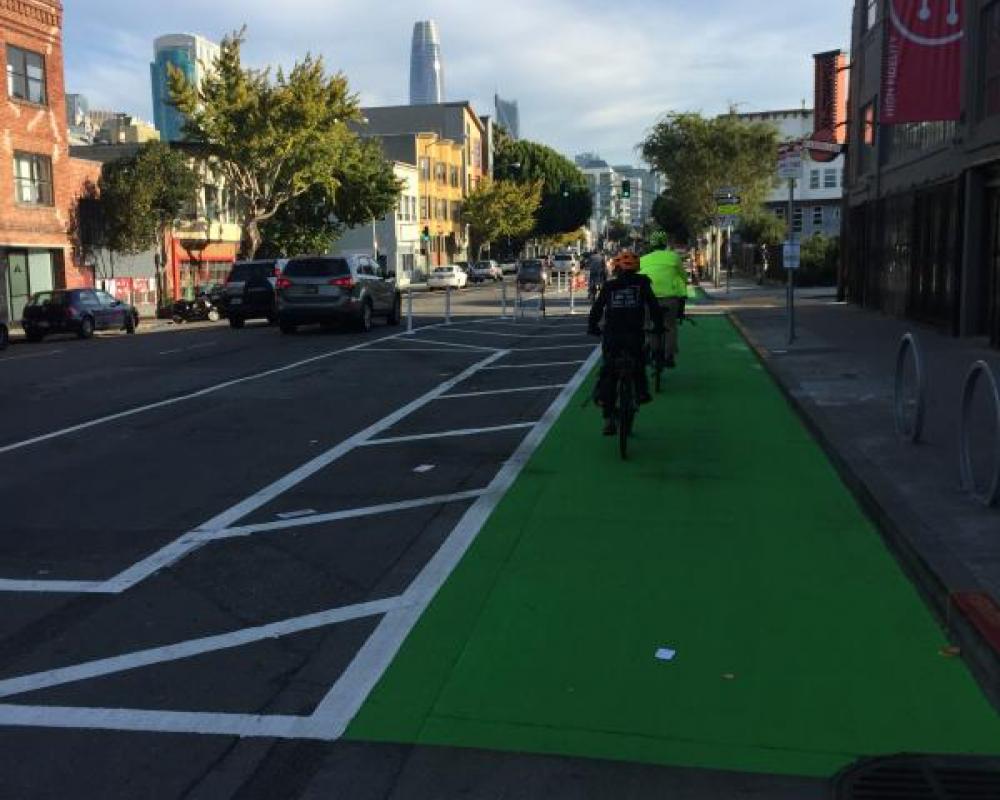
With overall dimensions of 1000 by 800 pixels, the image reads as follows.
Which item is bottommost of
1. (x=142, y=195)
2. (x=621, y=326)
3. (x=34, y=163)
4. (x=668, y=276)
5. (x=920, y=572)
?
(x=920, y=572)

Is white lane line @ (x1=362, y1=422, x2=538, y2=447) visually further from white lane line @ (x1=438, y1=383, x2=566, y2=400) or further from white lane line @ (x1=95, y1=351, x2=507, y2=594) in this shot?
white lane line @ (x1=438, y1=383, x2=566, y2=400)

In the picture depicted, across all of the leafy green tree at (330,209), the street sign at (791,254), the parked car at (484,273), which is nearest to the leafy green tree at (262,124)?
the leafy green tree at (330,209)

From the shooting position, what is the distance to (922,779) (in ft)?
11.8

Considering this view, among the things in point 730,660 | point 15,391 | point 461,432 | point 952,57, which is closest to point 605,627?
point 730,660

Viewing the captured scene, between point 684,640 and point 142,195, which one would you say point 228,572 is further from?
point 142,195

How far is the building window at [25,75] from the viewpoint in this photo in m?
34.2

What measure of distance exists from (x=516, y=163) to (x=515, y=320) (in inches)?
2939

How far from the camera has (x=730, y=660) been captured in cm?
465

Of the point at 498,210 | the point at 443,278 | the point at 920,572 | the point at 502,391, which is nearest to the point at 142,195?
the point at 443,278

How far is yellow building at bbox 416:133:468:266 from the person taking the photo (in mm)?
78688

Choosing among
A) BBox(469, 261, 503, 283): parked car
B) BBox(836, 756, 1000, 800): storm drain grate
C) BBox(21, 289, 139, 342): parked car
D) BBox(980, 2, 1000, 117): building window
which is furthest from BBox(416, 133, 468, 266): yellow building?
BBox(836, 756, 1000, 800): storm drain grate

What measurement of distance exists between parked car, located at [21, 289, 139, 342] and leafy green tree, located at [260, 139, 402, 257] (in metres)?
22.6

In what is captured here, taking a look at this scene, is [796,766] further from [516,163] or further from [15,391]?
[516,163]

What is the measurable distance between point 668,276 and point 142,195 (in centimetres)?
2970
